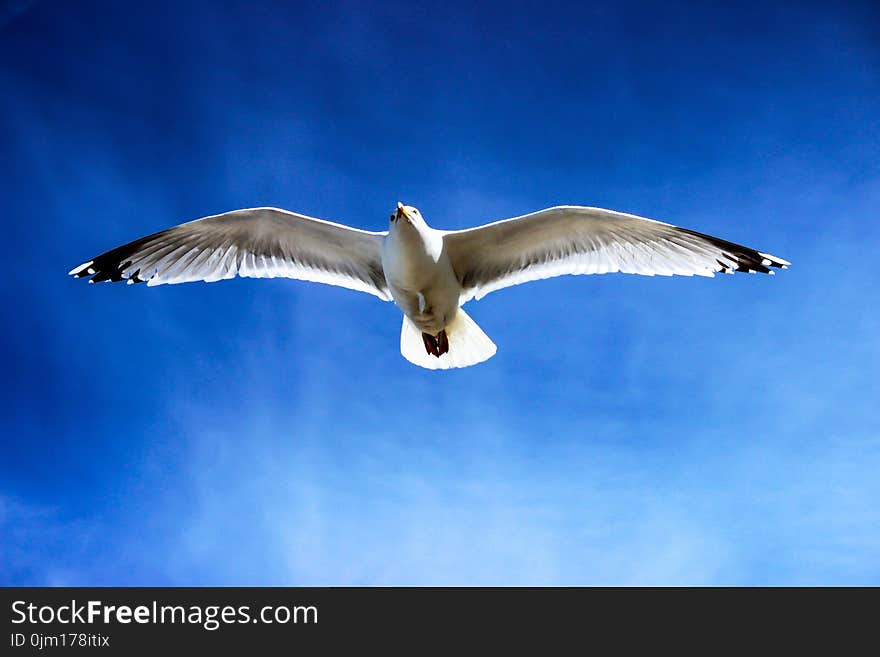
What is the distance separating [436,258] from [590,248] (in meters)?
0.79

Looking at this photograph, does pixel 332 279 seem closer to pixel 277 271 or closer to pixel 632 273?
pixel 277 271

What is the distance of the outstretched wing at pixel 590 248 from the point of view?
2945 mm

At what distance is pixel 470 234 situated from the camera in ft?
9.86

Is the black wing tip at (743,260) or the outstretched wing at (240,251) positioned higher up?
the outstretched wing at (240,251)

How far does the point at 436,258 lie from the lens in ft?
9.41

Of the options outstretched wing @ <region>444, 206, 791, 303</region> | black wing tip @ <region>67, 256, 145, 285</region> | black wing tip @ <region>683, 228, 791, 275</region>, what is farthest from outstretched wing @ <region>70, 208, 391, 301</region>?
black wing tip @ <region>683, 228, 791, 275</region>

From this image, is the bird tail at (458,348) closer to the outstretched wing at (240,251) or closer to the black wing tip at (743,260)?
the outstretched wing at (240,251)

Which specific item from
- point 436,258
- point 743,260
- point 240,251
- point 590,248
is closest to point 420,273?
point 436,258

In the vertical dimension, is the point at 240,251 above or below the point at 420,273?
above

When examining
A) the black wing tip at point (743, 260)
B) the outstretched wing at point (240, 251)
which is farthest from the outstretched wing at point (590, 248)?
the outstretched wing at point (240, 251)

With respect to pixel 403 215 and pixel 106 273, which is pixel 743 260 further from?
pixel 106 273

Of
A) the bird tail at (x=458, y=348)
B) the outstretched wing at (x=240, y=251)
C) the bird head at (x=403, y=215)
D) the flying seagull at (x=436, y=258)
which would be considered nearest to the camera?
the bird head at (x=403, y=215)

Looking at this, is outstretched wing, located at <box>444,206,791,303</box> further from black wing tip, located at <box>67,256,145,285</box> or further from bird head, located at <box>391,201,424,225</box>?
black wing tip, located at <box>67,256,145,285</box>

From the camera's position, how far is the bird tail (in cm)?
319
